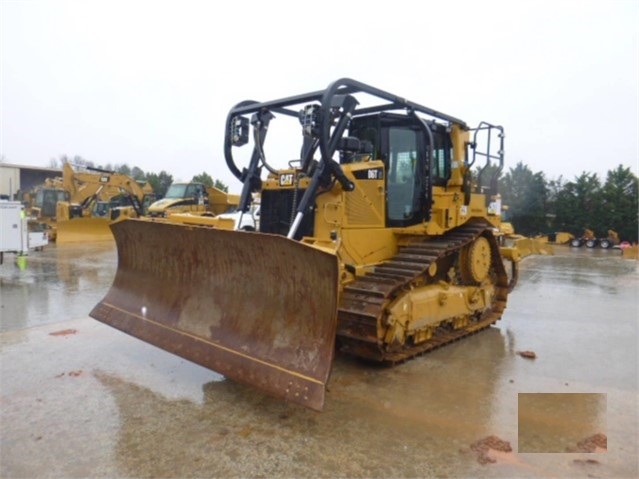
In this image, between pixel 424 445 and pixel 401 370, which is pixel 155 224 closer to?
pixel 401 370

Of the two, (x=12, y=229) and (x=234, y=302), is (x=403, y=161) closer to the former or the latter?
(x=234, y=302)

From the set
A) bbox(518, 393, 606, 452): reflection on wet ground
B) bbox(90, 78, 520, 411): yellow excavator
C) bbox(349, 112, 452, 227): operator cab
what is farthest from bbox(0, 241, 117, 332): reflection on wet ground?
bbox(518, 393, 606, 452): reflection on wet ground

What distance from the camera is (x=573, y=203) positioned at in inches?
965

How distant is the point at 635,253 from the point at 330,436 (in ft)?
60.7

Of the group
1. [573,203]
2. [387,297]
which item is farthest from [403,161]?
[573,203]

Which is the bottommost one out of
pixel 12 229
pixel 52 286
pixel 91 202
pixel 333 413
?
pixel 333 413

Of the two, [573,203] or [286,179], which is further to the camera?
[573,203]

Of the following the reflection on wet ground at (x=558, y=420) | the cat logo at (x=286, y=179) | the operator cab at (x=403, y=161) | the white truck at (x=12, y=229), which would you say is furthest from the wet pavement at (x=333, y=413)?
the white truck at (x=12, y=229)

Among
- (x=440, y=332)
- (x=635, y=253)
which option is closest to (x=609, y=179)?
(x=635, y=253)

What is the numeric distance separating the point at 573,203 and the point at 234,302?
79.7ft

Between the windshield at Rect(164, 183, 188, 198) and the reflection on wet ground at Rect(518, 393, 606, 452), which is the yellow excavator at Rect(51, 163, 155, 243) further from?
the reflection on wet ground at Rect(518, 393, 606, 452)

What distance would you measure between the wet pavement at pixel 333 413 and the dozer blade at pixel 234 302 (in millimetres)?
363

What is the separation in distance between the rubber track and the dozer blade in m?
0.84

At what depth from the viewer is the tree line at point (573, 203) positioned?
2325 cm
